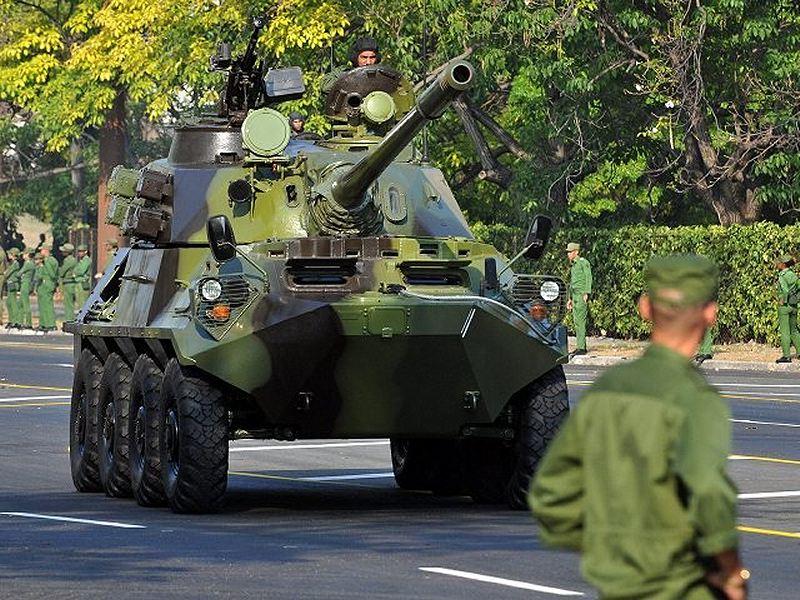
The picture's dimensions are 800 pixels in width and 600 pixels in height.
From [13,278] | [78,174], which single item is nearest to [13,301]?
[13,278]

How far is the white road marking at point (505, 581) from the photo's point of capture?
11484 millimetres

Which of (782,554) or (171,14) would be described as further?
(171,14)

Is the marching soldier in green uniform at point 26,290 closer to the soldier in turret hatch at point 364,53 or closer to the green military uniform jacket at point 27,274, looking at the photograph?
the green military uniform jacket at point 27,274

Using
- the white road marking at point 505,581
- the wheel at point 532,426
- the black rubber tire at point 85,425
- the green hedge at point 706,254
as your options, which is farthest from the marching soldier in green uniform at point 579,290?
the white road marking at point 505,581

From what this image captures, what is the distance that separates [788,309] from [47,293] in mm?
21753

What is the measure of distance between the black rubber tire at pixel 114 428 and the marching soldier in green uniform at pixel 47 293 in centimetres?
3536

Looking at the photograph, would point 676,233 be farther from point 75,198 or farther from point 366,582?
point 75,198

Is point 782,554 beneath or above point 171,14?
beneath

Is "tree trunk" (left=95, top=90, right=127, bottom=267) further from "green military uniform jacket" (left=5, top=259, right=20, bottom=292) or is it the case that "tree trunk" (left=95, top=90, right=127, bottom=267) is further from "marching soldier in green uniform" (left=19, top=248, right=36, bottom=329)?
"green military uniform jacket" (left=5, top=259, right=20, bottom=292)

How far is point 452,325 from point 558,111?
2623 cm

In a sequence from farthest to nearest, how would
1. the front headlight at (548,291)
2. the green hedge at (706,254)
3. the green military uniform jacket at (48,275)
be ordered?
the green military uniform jacket at (48,275) < the green hedge at (706,254) < the front headlight at (548,291)

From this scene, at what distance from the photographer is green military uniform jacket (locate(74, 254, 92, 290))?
174ft

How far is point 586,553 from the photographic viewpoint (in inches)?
238

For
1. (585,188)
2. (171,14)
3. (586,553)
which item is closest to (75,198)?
(171,14)
